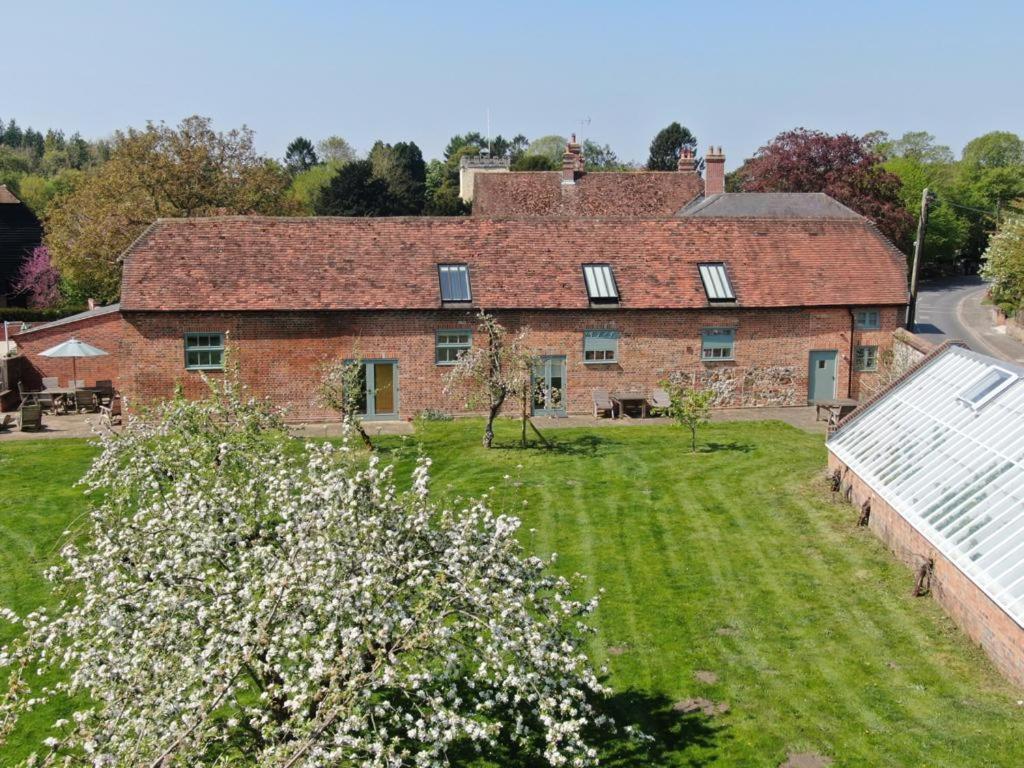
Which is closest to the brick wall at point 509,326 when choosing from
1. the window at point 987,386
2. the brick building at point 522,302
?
the brick building at point 522,302

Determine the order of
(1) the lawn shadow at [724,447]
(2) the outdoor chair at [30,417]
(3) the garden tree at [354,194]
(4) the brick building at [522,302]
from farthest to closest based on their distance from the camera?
1. (3) the garden tree at [354,194]
2. (4) the brick building at [522,302]
3. (2) the outdoor chair at [30,417]
4. (1) the lawn shadow at [724,447]

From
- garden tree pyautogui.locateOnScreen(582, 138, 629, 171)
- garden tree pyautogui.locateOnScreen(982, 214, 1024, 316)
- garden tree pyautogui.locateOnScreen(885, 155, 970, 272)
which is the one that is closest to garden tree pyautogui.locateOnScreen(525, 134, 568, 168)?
garden tree pyautogui.locateOnScreen(582, 138, 629, 171)

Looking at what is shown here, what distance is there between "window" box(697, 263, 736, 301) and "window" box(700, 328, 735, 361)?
43.8 inches

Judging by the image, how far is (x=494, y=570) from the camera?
10047 mm

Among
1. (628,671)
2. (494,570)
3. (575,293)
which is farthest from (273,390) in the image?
(494,570)

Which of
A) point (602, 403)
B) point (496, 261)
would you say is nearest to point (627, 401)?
point (602, 403)

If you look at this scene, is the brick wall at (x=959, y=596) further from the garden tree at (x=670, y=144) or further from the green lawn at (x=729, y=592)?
the garden tree at (x=670, y=144)

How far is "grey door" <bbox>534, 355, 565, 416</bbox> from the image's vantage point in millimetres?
30375

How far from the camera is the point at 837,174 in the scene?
6075 cm

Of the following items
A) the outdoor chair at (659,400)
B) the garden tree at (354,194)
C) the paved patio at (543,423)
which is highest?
the garden tree at (354,194)

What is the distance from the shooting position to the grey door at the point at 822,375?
105 feet

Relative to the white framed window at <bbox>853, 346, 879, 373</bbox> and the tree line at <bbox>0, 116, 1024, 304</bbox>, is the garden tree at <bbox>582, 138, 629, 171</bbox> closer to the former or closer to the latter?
the tree line at <bbox>0, 116, 1024, 304</bbox>

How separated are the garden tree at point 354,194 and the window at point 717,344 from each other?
4850 cm

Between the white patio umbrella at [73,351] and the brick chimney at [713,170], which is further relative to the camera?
the brick chimney at [713,170]
